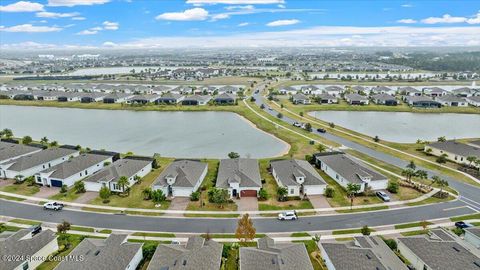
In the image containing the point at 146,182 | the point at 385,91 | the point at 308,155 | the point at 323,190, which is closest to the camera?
the point at 323,190

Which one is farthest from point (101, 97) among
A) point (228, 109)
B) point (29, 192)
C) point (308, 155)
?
point (308, 155)

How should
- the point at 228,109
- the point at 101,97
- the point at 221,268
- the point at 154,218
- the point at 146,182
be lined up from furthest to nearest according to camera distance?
the point at 101,97 < the point at 228,109 < the point at 146,182 < the point at 154,218 < the point at 221,268

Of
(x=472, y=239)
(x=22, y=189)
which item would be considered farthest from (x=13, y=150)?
(x=472, y=239)

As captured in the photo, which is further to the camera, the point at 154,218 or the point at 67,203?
the point at 67,203

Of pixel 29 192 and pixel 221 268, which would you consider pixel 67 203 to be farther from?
pixel 221 268

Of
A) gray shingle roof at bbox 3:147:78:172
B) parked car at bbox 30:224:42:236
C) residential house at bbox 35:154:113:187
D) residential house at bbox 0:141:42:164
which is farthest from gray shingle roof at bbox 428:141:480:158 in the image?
residential house at bbox 0:141:42:164

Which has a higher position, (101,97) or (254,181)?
(101,97)
